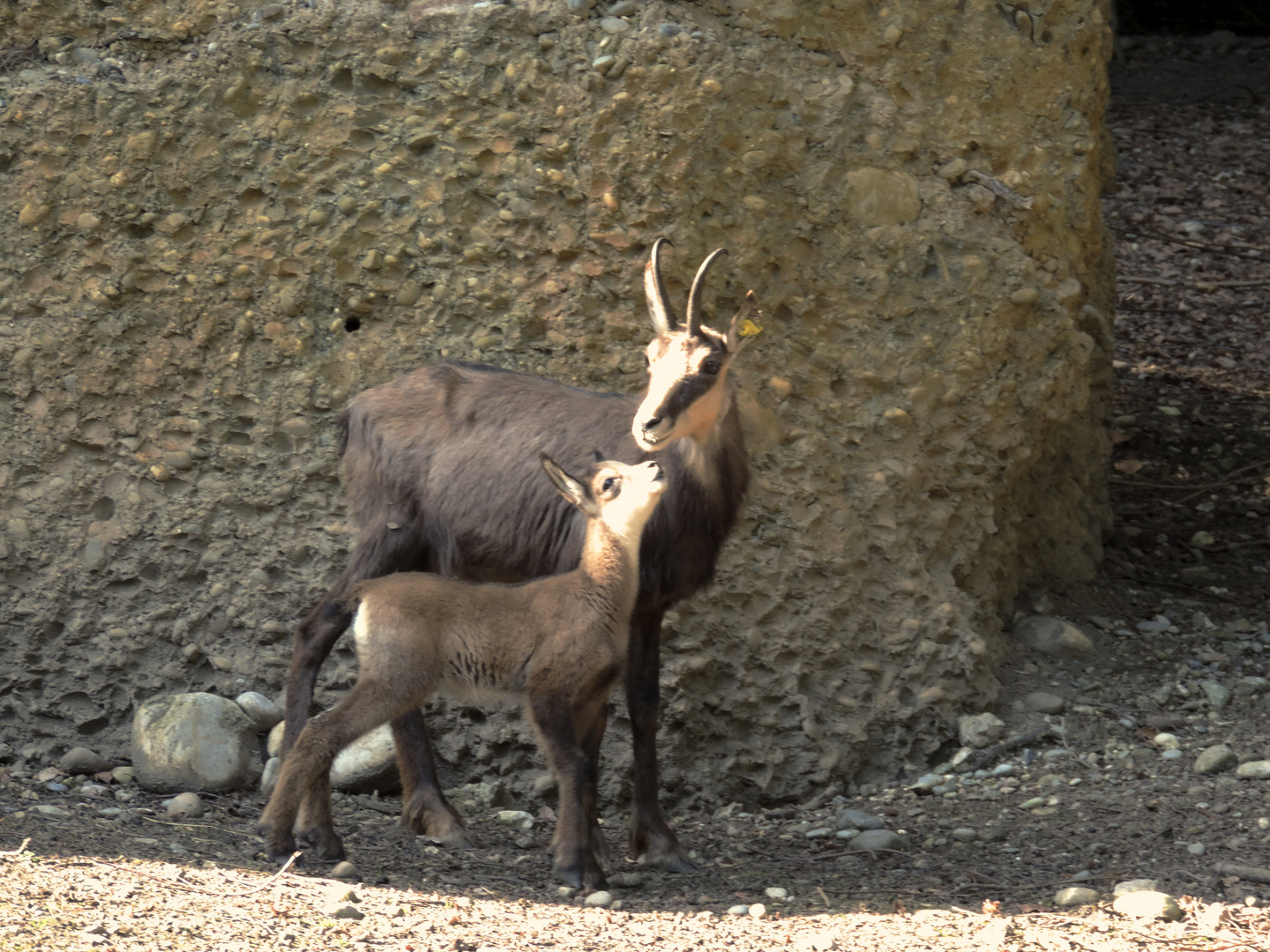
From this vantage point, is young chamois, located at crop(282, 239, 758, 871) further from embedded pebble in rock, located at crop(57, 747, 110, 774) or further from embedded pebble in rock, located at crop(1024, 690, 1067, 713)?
embedded pebble in rock, located at crop(1024, 690, 1067, 713)

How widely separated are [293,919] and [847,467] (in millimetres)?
3413

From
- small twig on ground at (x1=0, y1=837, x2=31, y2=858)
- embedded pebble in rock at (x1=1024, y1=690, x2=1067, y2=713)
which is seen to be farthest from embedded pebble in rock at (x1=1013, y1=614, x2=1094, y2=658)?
small twig on ground at (x1=0, y1=837, x2=31, y2=858)

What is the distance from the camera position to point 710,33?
20.8ft

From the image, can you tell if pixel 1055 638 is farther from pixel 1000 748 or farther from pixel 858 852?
pixel 858 852

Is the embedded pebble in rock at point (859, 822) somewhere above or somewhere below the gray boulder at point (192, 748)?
below

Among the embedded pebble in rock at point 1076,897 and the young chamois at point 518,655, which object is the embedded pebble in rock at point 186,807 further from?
the embedded pebble in rock at point 1076,897

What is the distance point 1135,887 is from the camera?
4.71 meters

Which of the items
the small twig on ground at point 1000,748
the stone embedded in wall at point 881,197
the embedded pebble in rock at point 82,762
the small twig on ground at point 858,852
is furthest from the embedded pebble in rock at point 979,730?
the embedded pebble in rock at point 82,762

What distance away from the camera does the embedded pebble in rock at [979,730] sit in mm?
6500

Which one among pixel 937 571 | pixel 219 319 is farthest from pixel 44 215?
pixel 937 571

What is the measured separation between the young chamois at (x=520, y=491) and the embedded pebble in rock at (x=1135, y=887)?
4.88 feet

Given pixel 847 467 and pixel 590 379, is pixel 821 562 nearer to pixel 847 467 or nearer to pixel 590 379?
pixel 847 467

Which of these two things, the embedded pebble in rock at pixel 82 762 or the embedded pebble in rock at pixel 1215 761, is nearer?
the embedded pebble in rock at pixel 1215 761

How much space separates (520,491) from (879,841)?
1888 millimetres
